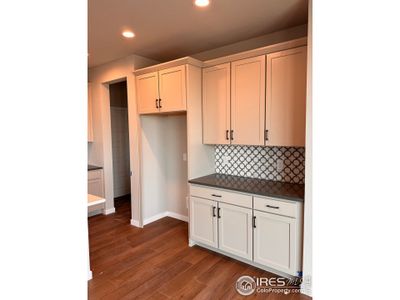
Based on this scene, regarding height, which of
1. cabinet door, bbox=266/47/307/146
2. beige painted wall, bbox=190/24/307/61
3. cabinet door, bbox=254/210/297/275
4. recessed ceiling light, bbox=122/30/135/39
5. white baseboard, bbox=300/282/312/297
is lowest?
white baseboard, bbox=300/282/312/297

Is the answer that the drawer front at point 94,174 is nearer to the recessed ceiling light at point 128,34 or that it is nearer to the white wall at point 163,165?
the white wall at point 163,165

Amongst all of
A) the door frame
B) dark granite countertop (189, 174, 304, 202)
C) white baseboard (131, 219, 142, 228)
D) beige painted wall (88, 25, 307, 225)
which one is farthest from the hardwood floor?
dark granite countertop (189, 174, 304, 202)

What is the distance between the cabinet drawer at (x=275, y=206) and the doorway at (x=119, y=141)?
3.43 metres

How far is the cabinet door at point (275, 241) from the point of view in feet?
6.96

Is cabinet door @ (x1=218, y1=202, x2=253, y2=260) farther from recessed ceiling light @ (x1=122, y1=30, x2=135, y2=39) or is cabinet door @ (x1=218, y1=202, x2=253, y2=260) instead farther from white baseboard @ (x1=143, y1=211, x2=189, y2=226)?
recessed ceiling light @ (x1=122, y1=30, x2=135, y2=39)

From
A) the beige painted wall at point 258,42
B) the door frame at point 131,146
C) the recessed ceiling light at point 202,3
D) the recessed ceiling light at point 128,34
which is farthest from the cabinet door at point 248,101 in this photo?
the door frame at point 131,146

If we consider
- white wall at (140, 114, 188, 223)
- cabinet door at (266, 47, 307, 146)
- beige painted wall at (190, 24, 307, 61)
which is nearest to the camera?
cabinet door at (266, 47, 307, 146)

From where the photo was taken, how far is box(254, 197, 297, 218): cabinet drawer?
6.86 ft

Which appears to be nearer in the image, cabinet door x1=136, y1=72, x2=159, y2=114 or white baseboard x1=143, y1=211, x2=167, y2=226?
cabinet door x1=136, y1=72, x2=159, y2=114

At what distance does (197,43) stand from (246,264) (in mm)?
2695

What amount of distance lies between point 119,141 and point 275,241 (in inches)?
159

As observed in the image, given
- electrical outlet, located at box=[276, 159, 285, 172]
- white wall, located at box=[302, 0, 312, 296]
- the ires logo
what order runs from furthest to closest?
electrical outlet, located at box=[276, 159, 285, 172]
the ires logo
white wall, located at box=[302, 0, 312, 296]

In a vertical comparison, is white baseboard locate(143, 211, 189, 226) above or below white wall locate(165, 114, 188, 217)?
below

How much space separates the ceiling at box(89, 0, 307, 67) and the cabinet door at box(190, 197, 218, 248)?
1934 millimetres
